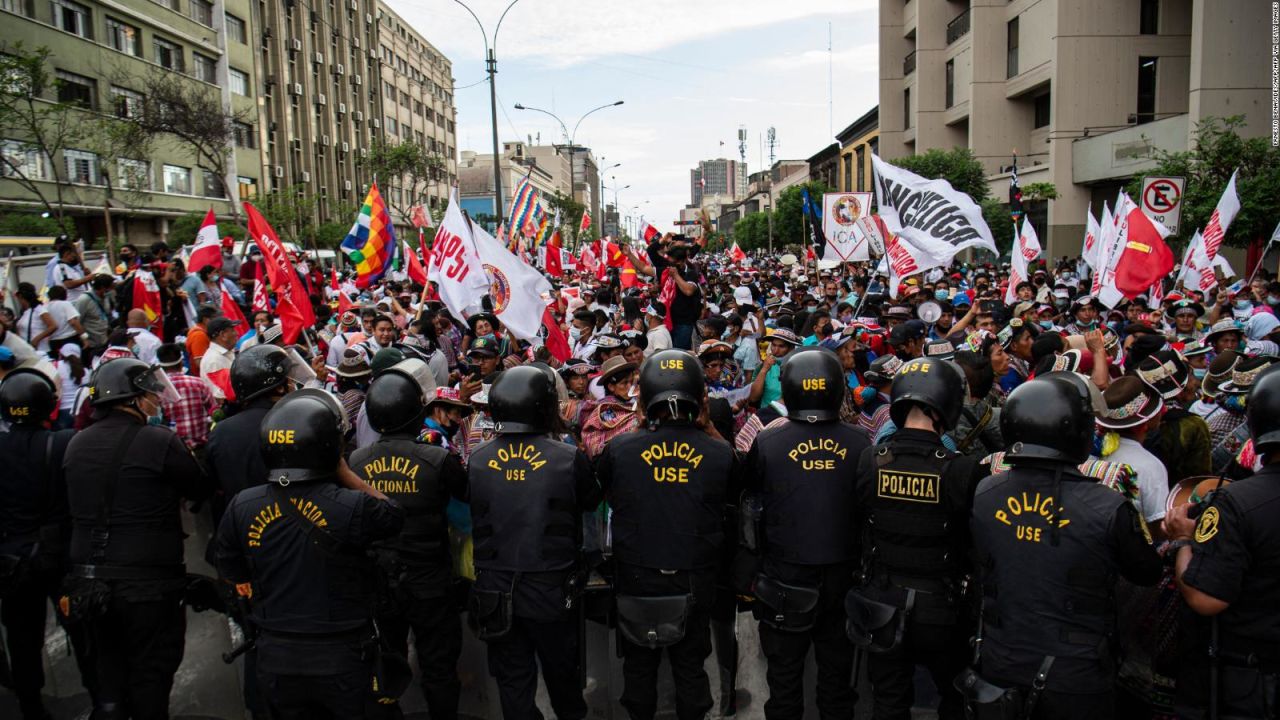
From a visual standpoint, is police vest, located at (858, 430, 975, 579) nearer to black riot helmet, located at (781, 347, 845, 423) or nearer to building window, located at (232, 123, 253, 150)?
black riot helmet, located at (781, 347, 845, 423)

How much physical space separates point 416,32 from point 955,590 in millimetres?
92756

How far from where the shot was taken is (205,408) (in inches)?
248

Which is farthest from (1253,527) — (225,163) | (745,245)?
(745,245)

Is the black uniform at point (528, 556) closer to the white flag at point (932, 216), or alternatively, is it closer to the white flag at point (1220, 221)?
the white flag at point (932, 216)

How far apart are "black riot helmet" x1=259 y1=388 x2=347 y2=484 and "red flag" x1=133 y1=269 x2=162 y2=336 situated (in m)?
9.67

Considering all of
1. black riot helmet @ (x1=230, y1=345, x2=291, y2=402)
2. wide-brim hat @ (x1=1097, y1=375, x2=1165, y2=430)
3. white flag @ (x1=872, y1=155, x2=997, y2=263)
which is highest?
white flag @ (x1=872, y1=155, x2=997, y2=263)

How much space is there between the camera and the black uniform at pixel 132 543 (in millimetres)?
4508

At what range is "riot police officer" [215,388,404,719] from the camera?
378 centimetres

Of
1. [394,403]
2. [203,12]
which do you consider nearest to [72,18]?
[203,12]

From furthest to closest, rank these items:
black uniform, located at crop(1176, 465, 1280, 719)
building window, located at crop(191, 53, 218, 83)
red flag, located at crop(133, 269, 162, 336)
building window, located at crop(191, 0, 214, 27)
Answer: building window, located at crop(191, 0, 214, 27) → building window, located at crop(191, 53, 218, 83) → red flag, located at crop(133, 269, 162, 336) → black uniform, located at crop(1176, 465, 1280, 719)

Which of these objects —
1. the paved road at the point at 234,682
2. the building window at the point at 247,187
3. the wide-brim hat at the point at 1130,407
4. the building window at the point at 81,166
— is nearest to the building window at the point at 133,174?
the building window at the point at 81,166

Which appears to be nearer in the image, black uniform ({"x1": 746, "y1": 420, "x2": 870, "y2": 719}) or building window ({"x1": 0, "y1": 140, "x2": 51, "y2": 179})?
black uniform ({"x1": 746, "y1": 420, "x2": 870, "y2": 719})

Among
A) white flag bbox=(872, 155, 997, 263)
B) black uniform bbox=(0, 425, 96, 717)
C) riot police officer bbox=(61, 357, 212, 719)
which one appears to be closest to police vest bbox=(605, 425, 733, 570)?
riot police officer bbox=(61, 357, 212, 719)

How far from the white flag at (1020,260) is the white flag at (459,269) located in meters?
7.65
